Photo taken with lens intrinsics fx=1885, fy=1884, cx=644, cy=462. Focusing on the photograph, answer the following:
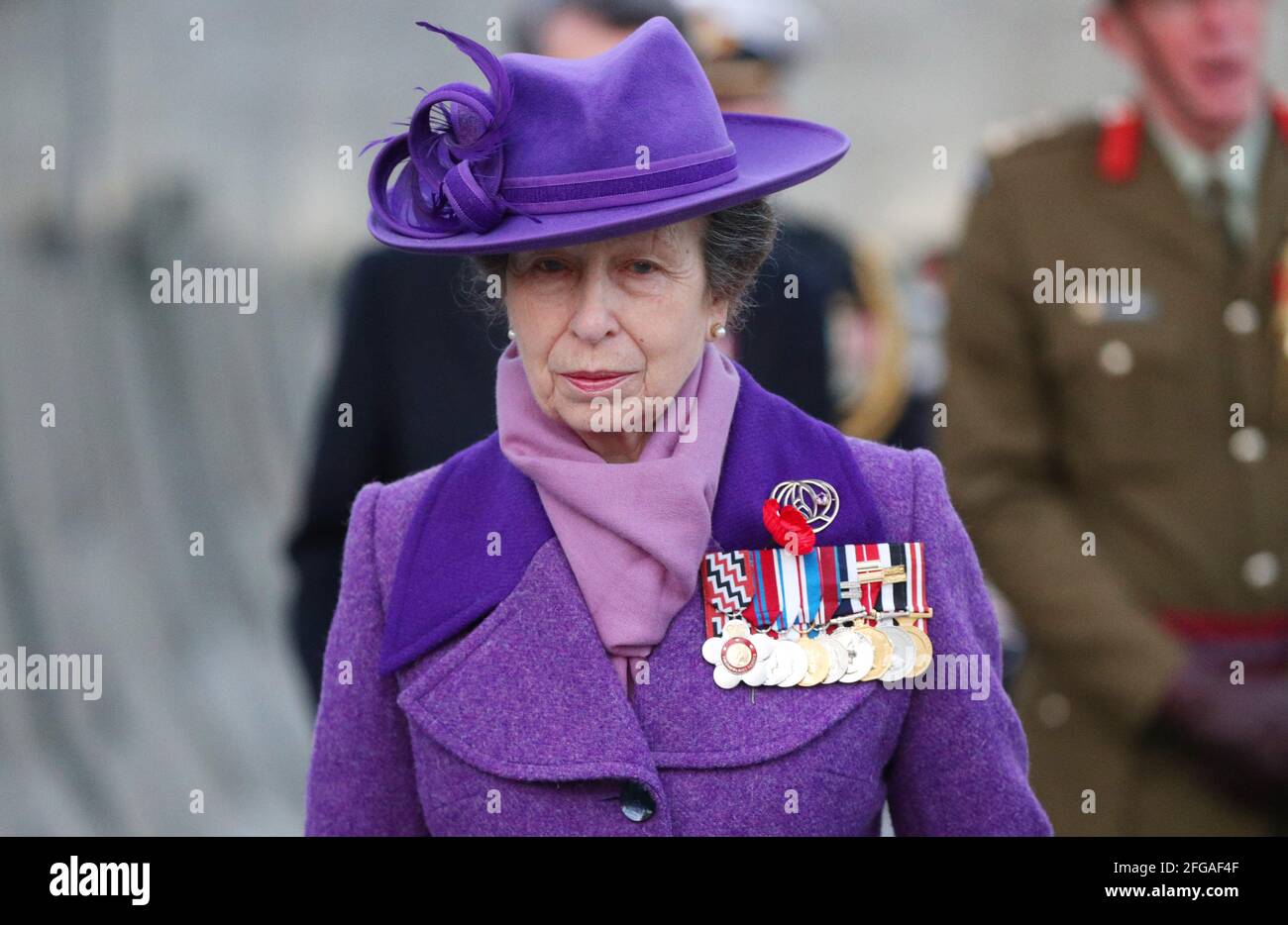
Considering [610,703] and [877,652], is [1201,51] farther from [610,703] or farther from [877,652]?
[610,703]

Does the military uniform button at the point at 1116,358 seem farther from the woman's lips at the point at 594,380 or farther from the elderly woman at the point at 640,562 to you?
the woman's lips at the point at 594,380

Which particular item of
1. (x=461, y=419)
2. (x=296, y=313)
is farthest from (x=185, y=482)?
(x=461, y=419)

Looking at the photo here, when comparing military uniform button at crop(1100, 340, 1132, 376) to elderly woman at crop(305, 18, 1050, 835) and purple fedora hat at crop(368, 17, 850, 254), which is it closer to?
elderly woman at crop(305, 18, 1050, 835)

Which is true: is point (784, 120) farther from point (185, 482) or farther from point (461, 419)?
point (185, 482)

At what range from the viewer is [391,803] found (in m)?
2.59

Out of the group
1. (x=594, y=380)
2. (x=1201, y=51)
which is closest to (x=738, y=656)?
(x=594, y=380)

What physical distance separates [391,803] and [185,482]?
11.3 ft

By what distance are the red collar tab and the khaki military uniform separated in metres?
0.05

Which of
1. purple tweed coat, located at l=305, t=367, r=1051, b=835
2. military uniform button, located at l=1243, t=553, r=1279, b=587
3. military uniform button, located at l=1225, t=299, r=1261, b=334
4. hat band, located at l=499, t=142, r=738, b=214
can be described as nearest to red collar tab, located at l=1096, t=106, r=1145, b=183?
military uniform button, located at l=1225, t=299, r=1261, b=334

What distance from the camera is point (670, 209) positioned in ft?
7.44

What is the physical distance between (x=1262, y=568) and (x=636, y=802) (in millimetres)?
1782

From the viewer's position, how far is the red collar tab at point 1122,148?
387cm

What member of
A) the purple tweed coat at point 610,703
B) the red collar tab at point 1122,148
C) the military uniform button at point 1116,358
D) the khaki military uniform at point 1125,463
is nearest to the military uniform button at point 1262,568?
the khaki military uniform at point 1125,463
